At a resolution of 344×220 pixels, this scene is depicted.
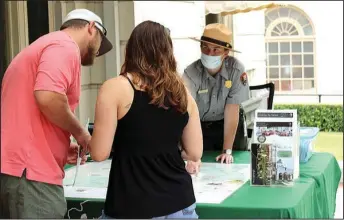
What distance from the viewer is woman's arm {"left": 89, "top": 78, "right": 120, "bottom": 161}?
209 centimetres

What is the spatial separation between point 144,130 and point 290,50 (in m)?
13.2

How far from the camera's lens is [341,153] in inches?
426

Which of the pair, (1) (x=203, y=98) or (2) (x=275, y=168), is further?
(1) (x=203, y=98)

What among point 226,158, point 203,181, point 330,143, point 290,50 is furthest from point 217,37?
point 290,50

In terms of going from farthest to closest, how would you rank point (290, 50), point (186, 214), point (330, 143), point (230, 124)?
point (290, 50) < point (330, 143) < point (230, 124) < point (186, 214)

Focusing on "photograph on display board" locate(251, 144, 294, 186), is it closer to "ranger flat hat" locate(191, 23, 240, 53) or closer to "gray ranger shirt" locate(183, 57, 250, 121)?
"gray ranger shirt" locate(183, 57, 250, 121)

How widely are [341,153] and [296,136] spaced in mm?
8355

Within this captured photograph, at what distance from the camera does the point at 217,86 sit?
11.8 feet

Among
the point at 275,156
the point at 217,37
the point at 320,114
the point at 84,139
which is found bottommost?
the point at 320,114

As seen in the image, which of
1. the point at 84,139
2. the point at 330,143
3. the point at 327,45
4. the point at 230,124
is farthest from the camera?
the point at 327,45

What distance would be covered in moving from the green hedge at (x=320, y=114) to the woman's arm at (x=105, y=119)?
10.5 m

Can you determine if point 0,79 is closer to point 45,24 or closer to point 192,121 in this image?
point 192,121

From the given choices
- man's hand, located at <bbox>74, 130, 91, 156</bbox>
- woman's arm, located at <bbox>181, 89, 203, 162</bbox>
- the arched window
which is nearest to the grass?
the arched window

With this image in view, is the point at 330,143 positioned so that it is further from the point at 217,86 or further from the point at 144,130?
the point at 144,130
